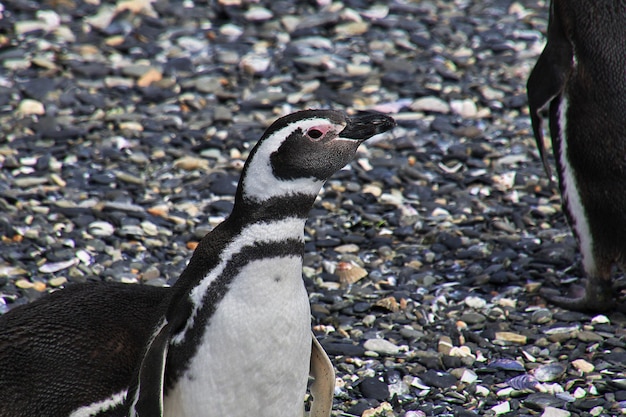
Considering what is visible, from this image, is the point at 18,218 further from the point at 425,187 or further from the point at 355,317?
the point at 425,187

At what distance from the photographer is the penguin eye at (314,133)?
9.79ft

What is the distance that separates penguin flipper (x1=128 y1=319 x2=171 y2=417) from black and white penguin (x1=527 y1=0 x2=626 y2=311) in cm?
221

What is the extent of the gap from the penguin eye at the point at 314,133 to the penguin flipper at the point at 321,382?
70 cm

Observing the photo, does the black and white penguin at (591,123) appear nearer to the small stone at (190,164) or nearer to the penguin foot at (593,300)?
the penguin foot at (593,300)

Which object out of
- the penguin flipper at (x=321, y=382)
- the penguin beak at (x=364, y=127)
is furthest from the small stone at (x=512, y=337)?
the penguin beak at (x=364, y=127)

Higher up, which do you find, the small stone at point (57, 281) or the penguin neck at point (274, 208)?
the penguin neck at point (274, 208)

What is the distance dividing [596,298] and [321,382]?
168cm

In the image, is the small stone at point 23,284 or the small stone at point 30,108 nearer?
the small stone at point 23,284

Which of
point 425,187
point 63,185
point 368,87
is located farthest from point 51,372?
point 368,87

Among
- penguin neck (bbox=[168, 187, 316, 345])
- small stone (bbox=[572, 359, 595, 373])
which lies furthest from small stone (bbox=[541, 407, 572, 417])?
penguin neck (bbox=[168, 187, 316, 345])

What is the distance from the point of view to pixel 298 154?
2961 mm

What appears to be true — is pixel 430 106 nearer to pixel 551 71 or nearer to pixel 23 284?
pixel 551 71

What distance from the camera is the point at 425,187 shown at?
5.58m

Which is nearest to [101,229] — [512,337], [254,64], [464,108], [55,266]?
[55,266]
